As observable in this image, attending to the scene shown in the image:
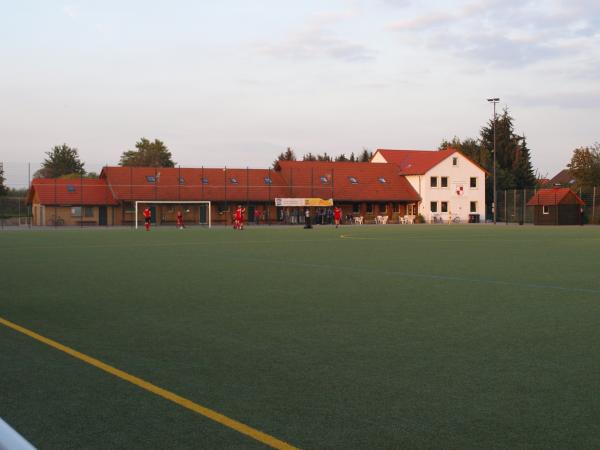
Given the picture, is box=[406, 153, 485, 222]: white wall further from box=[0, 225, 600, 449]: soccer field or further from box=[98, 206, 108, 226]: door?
box=[0, 225, 600, 449]: soccer field

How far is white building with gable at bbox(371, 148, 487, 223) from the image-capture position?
78062mm

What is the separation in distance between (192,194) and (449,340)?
6201 cm

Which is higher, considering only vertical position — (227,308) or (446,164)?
(446,164)

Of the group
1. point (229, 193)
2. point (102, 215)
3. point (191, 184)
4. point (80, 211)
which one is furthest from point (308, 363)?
point (191, 184)

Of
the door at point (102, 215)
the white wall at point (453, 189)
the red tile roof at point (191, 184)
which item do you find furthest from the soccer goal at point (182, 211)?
the white wall at point (453, 189)

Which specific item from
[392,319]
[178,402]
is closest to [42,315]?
[392,319]

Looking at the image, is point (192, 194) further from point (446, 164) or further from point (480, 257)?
point (480, 257)

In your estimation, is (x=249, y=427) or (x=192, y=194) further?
(x=192, y=194)

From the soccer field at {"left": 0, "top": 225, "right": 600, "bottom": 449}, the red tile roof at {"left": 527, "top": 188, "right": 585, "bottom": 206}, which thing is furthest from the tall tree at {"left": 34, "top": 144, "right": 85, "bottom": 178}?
the soccer field at {"left": 0, "top": 225, "right": 600, "bottom": 449}

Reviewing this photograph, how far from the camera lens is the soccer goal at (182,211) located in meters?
67.5

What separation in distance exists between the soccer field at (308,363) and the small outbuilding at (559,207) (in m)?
48.0

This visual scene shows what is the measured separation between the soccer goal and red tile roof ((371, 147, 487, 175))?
2307cm

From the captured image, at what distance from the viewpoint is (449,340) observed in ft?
26.2

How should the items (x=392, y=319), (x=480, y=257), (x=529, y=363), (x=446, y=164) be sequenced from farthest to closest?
(x=446, y=164) < (x=480, y=257) < (x=392, y=319) < (x=529, y=363)
